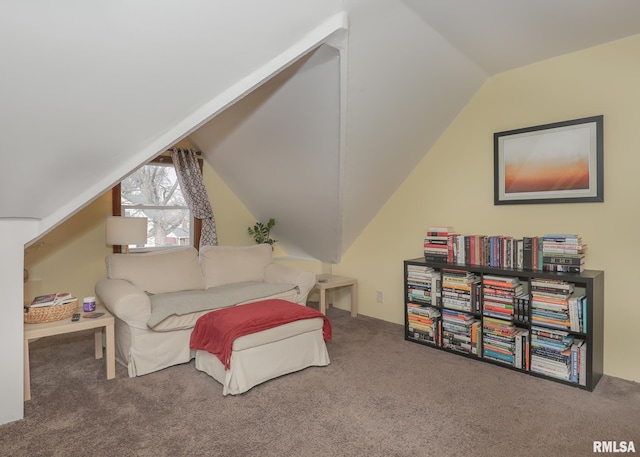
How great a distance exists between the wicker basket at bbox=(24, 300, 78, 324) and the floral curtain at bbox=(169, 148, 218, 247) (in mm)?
1902

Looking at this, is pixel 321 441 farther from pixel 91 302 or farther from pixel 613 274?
pixel 613 274

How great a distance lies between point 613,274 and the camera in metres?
2.62

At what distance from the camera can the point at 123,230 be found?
3.50 m

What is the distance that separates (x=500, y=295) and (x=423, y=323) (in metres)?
0.73

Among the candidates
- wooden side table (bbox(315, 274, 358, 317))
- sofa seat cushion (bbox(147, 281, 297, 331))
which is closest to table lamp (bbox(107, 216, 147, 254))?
sofa seat cushion (bbox(147, 281, 297, 331))

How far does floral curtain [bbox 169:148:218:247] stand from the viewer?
4.20 meters

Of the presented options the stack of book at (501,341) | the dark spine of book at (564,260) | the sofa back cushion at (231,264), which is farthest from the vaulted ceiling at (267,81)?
the stack of book at (501,341)

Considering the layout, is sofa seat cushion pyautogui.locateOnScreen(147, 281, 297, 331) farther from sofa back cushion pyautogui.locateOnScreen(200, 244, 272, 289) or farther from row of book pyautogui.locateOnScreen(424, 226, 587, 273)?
row of book pyautogui.locateOnScreen(424, 226, 587, 273)

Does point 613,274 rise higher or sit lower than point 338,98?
lower

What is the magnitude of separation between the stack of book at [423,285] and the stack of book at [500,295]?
42 cm

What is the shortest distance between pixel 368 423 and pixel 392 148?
2.25 metres

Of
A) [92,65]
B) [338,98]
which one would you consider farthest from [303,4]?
[92,65]

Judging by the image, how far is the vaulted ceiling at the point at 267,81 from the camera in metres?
1.44

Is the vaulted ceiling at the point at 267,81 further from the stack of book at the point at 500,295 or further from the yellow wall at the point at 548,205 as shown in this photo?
the stack of book at the point at 500,295
